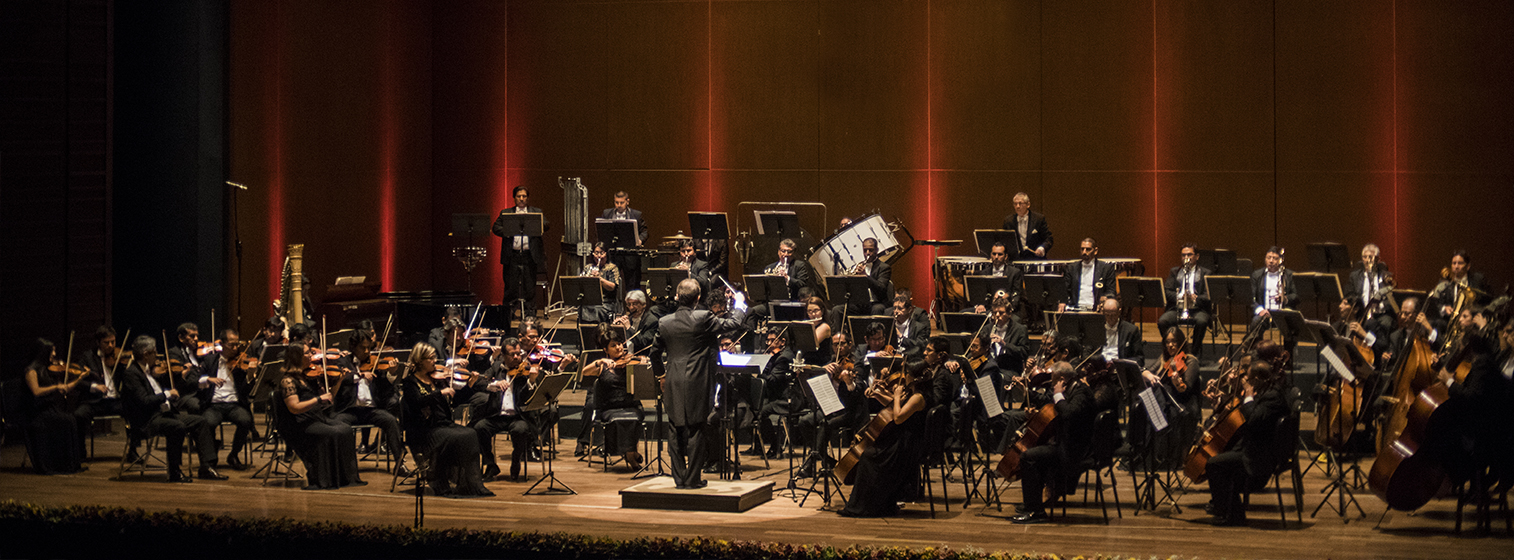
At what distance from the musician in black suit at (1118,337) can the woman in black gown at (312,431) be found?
206 inches

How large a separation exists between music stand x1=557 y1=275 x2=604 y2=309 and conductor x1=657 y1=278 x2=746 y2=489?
4.12 m

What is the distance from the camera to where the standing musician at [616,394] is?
34.3 feet

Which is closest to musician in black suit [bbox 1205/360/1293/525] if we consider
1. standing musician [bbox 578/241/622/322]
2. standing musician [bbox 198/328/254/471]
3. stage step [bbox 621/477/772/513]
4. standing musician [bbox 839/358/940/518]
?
standing musician [bbox 839/358/940/518]

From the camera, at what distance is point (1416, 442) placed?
8242 millimetres

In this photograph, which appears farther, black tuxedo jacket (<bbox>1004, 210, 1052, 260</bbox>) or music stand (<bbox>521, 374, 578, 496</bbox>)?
black tuxedo jacket (<bbox>1004, 210, 1052, 260</bbox>)

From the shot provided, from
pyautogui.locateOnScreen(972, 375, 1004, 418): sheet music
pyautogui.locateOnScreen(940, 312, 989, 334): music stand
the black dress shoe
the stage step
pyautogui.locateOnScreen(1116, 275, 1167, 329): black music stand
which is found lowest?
the black dress shoe

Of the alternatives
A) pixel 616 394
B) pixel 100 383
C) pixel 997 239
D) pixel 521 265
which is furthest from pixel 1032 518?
pixel 521 265

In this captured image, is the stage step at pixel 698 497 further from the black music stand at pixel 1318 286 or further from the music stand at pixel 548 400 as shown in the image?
the black music stand at pixel 1318 286

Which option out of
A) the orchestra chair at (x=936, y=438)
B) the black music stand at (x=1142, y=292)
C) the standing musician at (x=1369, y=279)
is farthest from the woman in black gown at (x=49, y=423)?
the standing musician at (x=1369, y=279)

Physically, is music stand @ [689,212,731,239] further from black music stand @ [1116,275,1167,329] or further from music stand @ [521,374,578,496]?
music stand @ [521,374,578,496]

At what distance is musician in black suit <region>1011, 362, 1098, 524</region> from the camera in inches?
347

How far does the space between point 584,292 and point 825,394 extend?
185 inches

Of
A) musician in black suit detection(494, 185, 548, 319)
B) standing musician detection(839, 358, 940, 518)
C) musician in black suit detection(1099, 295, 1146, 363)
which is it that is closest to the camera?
standing musician detection(839, 358, 940, 518)

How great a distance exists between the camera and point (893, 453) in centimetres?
895
